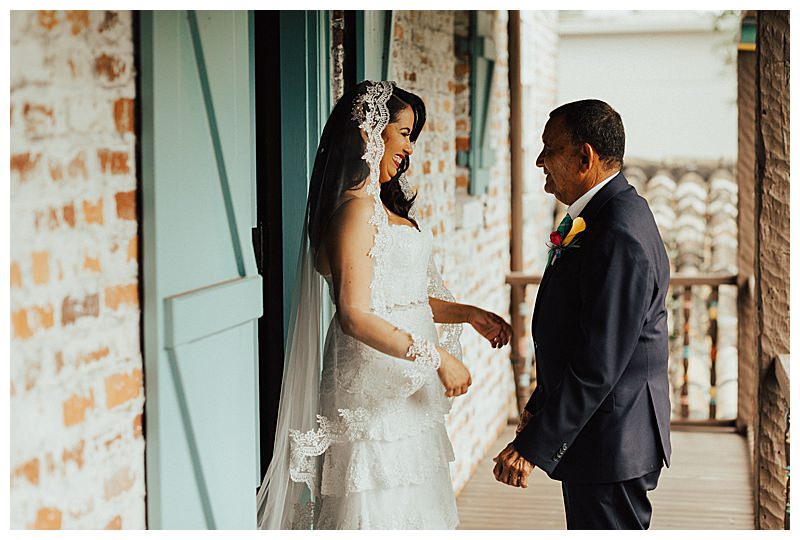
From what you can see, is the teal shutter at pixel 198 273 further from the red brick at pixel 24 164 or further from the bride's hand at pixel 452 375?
the bride's hand at pixel 452 375

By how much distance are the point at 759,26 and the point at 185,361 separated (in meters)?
3.41

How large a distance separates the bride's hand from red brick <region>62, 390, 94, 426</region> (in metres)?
1.11

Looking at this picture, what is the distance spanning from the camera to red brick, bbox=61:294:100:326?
6.41ft

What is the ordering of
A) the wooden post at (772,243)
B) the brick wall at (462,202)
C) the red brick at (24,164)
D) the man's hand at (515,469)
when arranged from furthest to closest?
the brick wall at (462,202) → the wooden post at (772,243) → the man's hand at (515,469) → the red brick at (24,164)

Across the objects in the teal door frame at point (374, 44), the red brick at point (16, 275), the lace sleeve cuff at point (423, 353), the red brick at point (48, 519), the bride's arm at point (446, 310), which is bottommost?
the red brick at point (48, 519)

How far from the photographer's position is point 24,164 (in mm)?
1824

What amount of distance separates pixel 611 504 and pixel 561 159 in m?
0.93

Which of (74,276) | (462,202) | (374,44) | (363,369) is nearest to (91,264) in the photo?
(74,276)

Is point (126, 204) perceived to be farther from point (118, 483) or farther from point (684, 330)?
point (684, 330)

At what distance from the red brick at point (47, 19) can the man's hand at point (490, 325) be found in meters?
1.78

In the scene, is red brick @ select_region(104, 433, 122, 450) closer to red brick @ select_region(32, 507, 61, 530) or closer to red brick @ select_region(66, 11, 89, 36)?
red brick @ select_region(32, 507, 61, 530)

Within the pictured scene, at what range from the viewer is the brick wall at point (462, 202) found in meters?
4.82

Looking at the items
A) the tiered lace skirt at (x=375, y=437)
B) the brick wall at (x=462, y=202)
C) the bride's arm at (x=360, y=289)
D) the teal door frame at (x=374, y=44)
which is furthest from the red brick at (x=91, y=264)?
the brick wall at (x=462, y=202)

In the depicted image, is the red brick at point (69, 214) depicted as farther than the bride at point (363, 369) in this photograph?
No
